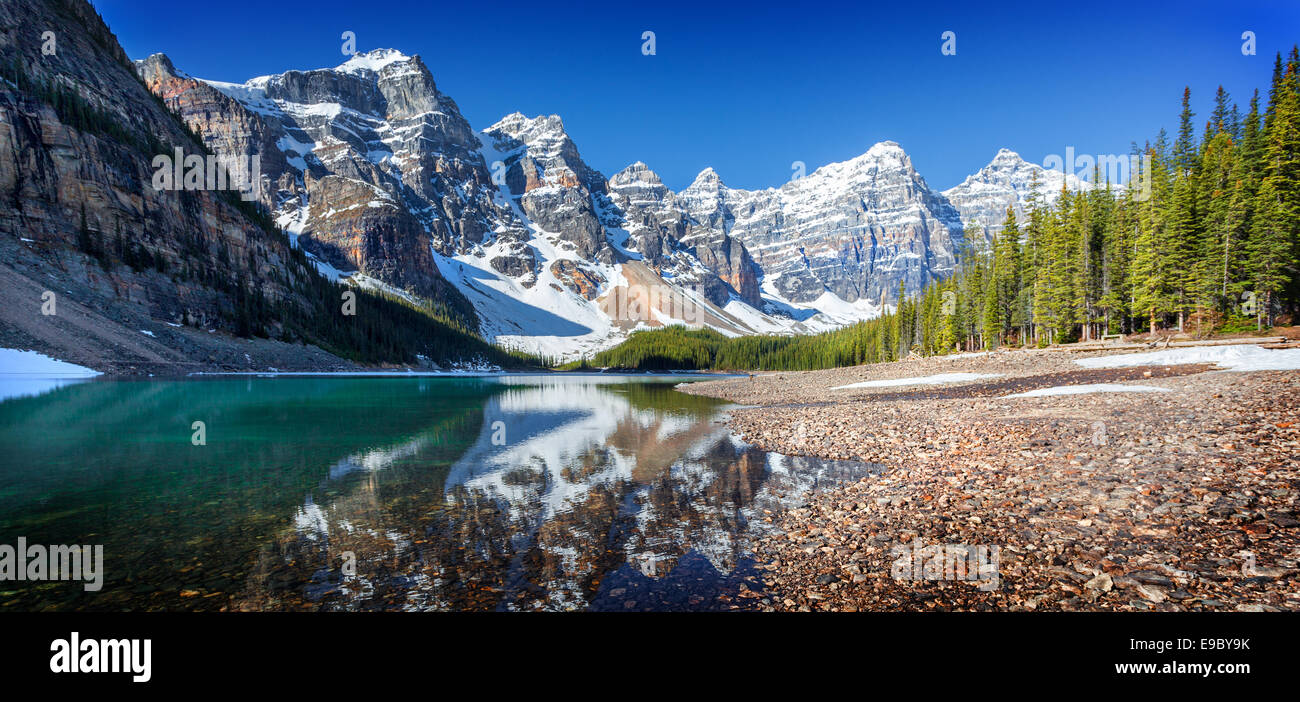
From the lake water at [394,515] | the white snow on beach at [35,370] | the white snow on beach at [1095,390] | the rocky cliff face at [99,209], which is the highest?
the rocky cliff face at [99,209]

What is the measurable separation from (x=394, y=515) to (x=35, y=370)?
3350 inches

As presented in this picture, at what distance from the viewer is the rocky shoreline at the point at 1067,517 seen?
661cm

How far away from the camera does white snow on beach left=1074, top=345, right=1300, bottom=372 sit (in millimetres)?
24953

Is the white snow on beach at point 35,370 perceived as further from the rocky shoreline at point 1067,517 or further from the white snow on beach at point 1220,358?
the white snow on beach at point 1220,358

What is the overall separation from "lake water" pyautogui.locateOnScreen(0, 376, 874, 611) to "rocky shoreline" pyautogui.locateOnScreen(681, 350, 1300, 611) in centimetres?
150

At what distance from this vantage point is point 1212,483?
9.77 metres

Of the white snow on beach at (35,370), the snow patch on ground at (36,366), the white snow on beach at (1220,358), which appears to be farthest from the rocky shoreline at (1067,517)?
the snow patch on ground at (36,366)

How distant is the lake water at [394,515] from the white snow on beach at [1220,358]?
83.9 ft

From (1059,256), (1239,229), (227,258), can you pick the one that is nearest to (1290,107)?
(1239,229)

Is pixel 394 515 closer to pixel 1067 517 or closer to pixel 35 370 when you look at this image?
pixel 1067 517

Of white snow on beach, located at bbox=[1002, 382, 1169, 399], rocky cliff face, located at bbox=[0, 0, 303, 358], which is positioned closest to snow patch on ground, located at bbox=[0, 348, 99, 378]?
rocky cliff face, located at bbox=[0, 0, 303, 358]

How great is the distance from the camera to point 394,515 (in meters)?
12.2

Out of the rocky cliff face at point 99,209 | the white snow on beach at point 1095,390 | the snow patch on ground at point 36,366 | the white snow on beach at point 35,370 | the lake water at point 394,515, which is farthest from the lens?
the rocky cliff face at point 99,209
